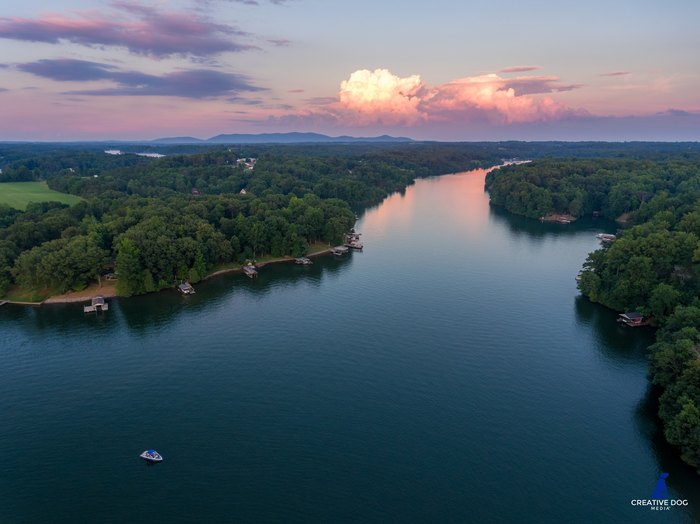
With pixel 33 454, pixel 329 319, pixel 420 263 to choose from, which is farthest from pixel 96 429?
pixel 420 263

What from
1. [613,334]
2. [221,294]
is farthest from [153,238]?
[613,334]

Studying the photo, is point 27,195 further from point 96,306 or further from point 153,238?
point 96,306

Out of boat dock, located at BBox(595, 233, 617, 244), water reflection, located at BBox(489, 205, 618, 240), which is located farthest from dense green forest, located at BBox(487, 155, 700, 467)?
boat dock, located at BBox(595, 233, 617, 244)

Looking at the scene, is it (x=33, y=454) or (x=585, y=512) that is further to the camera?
(x=33, y=454)

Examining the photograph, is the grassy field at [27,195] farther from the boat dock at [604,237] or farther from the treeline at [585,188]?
the boat dock at [604,237]

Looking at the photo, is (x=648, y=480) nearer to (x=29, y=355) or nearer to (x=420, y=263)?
(x=420, y=263)

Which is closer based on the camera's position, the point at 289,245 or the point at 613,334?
the point at 613,334
